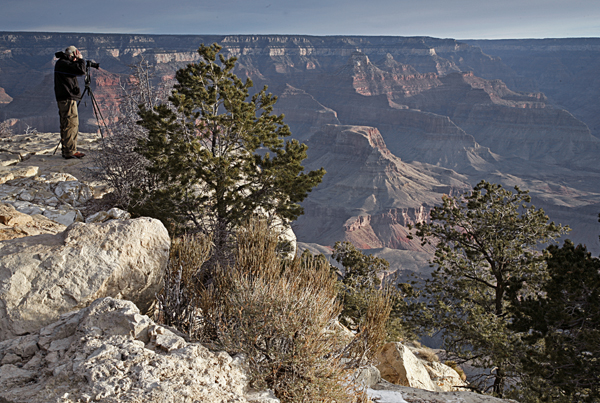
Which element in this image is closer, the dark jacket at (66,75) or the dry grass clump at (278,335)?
the dry grass clump at (278,335)

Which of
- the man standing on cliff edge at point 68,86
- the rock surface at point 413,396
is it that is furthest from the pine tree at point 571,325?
the man standing on cliff edge at point 68,86

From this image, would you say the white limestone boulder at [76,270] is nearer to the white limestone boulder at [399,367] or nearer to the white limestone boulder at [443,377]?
the white limestone boulder at [399,367]

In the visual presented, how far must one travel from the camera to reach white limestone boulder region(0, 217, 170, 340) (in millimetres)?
4387

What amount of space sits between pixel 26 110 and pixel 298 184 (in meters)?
123

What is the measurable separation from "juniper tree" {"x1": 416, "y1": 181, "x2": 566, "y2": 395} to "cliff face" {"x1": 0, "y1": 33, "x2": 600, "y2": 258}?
5542cm

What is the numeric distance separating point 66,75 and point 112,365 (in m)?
10.4

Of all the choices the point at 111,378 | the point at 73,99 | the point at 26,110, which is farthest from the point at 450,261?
the point at 26,110

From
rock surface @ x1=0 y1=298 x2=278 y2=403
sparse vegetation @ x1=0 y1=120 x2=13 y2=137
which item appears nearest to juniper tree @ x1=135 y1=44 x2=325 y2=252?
rock surface @ x1=0 y1=298 x2=278 y2=403

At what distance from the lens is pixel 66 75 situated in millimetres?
10906

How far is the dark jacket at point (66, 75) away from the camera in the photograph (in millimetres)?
10609

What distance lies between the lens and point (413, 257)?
62750 mm

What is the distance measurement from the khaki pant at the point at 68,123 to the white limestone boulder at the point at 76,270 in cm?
772

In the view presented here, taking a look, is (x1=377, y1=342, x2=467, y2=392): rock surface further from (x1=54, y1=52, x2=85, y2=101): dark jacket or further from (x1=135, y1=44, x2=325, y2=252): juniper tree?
(x1=54, y1=52, x2=85, y2=101): dark jacket

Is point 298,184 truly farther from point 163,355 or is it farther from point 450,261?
point 163,355
